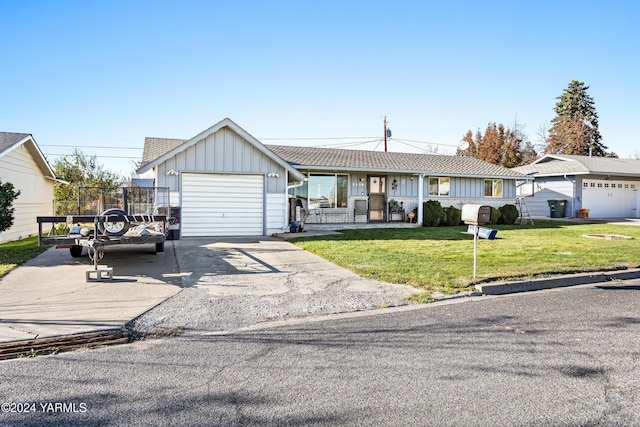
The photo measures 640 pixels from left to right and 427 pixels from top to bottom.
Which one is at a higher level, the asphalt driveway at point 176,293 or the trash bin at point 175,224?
the trash bin at point 175,224

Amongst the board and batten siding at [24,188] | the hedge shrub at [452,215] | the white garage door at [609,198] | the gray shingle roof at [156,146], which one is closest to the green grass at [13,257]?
the board and batten siding at [24,188]

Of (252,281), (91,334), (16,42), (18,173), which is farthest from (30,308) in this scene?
(16,42)

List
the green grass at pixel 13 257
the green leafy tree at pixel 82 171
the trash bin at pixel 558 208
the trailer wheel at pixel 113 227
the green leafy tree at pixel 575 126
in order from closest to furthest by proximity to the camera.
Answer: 1. the trailer wheel at pixel 113 227
2. the green grass at pixel 13 257
3. the trash bin at pixel 558 208
4. the green leafy tree at pixel 82 171
5. the green leafy tree at pixel 575 126

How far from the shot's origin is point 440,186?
21.6 meters

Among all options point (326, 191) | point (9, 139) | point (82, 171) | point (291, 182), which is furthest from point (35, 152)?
point (82, 171)

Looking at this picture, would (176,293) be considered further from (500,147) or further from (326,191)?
(500,147)

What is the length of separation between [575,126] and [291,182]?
148 ft

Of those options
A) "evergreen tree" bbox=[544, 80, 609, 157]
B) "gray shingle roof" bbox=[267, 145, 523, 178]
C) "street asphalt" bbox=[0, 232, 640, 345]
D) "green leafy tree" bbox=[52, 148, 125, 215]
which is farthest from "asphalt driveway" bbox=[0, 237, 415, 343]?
"evergreen tree" bbox=[544, 80, 609, 157]

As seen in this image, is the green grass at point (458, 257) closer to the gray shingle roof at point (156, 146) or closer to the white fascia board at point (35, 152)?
the gray shingle roof at point (156, 146)

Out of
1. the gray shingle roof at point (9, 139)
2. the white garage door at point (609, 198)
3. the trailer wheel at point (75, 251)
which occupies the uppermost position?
the gray shingle roof at point (9, 139)

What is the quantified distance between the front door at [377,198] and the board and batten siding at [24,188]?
14964mm

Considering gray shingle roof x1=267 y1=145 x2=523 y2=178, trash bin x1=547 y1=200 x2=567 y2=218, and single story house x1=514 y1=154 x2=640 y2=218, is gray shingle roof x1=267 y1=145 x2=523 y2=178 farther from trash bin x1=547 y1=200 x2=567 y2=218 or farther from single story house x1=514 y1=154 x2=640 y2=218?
trash bin x1=547 y1=200 x2=567 y2=218

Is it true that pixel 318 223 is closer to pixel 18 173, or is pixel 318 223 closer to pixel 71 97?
pixel 18 173

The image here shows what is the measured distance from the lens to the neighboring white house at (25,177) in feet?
45.9
